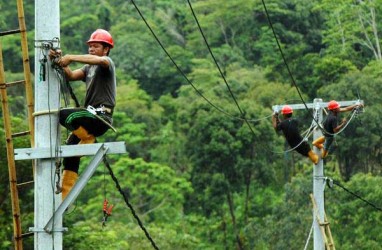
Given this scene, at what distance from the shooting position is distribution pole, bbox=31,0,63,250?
798cm

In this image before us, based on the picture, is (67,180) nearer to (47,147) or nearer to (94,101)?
(47,147)

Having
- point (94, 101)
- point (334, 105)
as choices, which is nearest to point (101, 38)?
point (94, 101)

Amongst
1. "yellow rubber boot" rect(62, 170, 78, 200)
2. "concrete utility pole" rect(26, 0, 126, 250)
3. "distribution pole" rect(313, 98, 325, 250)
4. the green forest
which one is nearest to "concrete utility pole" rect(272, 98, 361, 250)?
"distribution pole" rect(313, 98, 325, 250)

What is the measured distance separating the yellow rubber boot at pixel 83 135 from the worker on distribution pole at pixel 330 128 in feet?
33.2

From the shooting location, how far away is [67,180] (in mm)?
8344

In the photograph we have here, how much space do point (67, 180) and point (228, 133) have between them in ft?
119

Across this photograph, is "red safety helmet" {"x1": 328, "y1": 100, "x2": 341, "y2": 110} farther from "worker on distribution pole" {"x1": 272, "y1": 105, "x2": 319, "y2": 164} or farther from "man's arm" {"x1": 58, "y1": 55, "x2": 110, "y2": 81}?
"man's arm" {"x1": 58, "y1": 55, "x2": 110, "y2": 81}

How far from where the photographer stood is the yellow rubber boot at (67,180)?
27.2 feet

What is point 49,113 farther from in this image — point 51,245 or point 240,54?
point 240,54

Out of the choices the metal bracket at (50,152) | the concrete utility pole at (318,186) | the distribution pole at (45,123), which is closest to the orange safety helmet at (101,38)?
the distribution pole at (45,123)

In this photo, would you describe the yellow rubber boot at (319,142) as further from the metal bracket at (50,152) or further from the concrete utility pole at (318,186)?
the metal bracket at (50,152)

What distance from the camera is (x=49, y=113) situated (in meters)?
8.12

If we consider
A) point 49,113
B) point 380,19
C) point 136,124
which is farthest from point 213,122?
point 49,113

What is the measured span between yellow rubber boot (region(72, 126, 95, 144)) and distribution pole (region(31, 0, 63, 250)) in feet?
0.83
